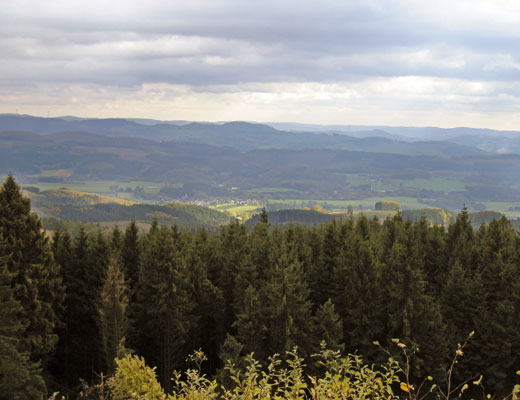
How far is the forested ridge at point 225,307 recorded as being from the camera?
31.8 meters

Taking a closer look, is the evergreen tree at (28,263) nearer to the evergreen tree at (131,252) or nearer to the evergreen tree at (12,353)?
the evergreen tree at (12,353)

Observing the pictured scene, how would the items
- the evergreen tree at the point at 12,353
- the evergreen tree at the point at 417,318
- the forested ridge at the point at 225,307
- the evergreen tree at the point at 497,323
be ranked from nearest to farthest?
the evergreen tree at the point at 12,353, the forested ridge at the point at 225,307, the evergreen tree at the point at 417,318, the evergreen tree at the point at 497,323

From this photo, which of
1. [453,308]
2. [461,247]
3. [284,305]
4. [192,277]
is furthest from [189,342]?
[461,247]

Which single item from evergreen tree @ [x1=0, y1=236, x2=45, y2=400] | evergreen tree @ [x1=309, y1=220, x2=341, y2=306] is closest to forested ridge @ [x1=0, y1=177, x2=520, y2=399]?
evergreen tree @ [x1=0, y1=236, x2=45, y2=400]

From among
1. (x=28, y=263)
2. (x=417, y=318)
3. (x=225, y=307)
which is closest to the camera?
(x=28, y=263)

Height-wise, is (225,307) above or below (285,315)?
below

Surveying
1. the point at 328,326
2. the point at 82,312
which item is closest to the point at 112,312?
the point at 82,312

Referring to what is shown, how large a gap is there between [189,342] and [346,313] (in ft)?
48.4

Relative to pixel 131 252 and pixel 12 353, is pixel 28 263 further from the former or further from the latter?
pixel 131 252

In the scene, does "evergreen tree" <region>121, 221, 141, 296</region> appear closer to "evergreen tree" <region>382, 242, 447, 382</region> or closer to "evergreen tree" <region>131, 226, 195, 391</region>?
"evergreen tree" <region>131, 226, 195, 391</region>

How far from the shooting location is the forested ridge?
31.8 metres

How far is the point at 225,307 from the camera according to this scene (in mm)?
43562

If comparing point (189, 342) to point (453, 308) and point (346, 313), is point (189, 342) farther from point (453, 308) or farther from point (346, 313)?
point (453, 308)

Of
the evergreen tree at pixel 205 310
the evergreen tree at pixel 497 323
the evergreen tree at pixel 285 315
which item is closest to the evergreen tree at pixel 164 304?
the evergreen tree at pixel 205 310
